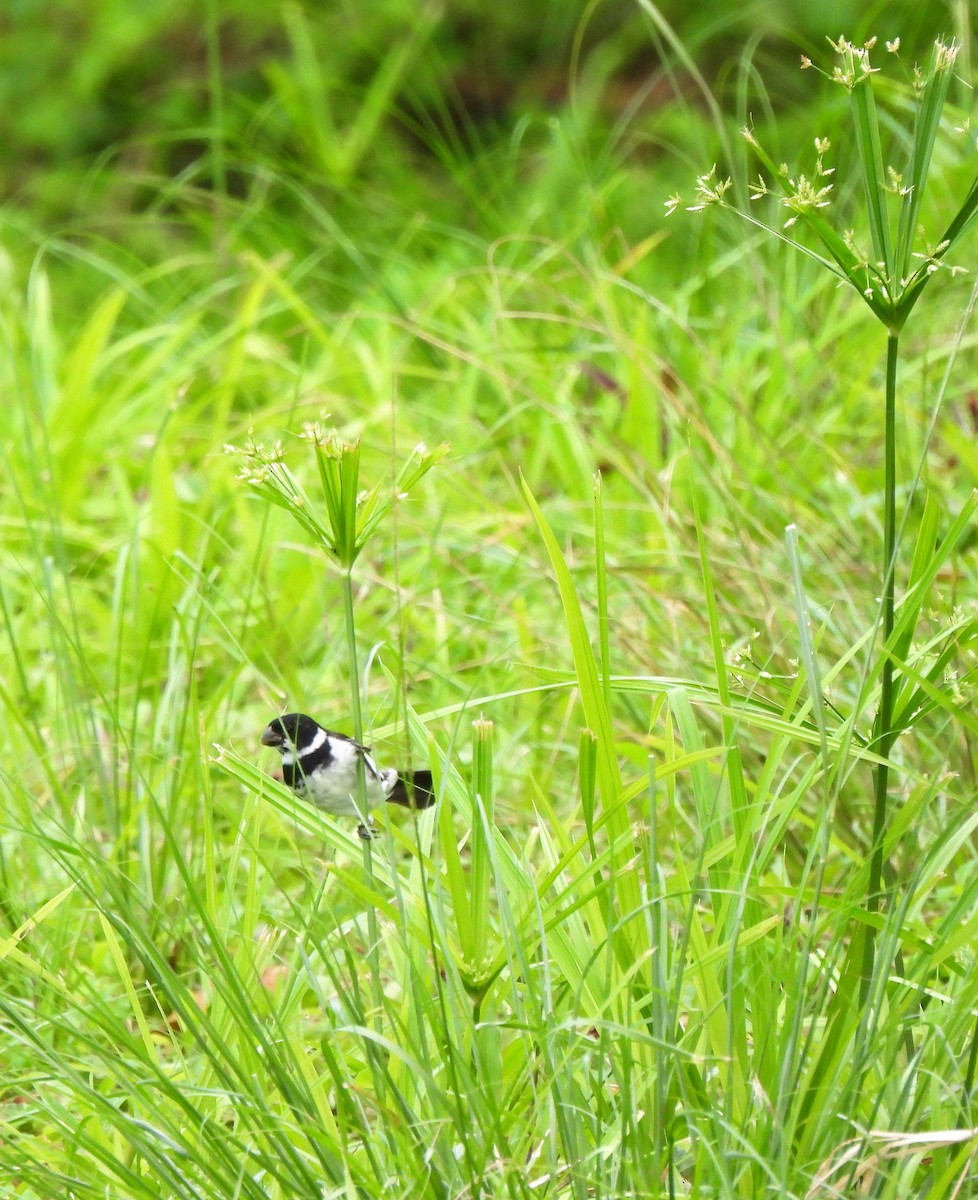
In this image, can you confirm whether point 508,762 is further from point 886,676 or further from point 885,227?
point 885,227

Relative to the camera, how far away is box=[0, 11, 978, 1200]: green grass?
124 cm

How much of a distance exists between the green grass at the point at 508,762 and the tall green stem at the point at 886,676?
0.03m

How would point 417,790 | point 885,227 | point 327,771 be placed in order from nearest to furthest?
1. point 885,227
2. point 327,771
3. point 417,790

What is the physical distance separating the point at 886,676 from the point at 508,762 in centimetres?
112

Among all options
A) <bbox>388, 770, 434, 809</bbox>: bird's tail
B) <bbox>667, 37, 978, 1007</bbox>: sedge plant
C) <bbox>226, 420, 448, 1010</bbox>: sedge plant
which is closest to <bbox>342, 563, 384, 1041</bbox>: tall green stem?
<bbox>226, 420, 448, 1010</bbox>: sedge plant

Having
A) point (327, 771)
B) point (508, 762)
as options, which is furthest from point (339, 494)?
point (508, 762)

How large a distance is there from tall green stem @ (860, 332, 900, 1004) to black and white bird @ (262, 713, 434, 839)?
43cm

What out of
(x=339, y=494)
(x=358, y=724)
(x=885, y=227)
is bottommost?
(x=358, y=724)

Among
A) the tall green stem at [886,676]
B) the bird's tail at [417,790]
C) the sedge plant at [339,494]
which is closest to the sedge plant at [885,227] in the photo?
the tall green stem at [886,676]

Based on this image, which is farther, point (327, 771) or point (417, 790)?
point (417, 790)

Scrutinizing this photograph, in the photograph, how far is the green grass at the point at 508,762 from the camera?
4.07 ft

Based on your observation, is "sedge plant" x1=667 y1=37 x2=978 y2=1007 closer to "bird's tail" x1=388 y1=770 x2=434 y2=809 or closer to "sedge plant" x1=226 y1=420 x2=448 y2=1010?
"sedge plant" x1=226 y1=420 x2=448 y2=1010

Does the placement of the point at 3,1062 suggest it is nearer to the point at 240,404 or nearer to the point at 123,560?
the point at 123,560

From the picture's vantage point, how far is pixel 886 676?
127cm
